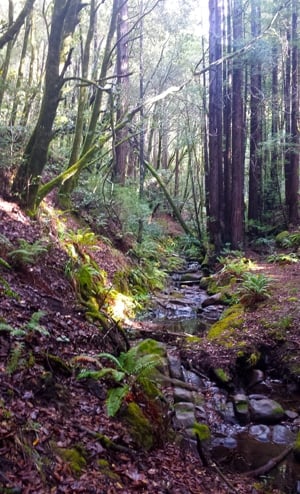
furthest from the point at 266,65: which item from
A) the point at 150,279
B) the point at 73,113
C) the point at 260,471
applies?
the point at 260,471

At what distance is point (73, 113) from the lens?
52.6ft

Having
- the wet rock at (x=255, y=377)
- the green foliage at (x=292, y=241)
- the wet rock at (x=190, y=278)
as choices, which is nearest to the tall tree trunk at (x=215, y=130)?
the wet rock at (x=190, y=278)

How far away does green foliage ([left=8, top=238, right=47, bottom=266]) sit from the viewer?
22.7ft

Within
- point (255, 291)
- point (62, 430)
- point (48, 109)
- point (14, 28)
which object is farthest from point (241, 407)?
point (14, 28)

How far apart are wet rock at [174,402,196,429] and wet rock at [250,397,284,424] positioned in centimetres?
95

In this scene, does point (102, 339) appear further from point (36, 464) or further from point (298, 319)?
point (298, 319)

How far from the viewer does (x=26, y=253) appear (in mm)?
6883

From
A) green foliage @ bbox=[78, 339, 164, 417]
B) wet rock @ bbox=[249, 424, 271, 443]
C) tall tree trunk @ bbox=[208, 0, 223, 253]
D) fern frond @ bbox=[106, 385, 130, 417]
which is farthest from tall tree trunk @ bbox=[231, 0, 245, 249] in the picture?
fern frond @ bbox=[106, 385, 130, 417]

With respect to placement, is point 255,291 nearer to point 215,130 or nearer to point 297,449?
point 297,449

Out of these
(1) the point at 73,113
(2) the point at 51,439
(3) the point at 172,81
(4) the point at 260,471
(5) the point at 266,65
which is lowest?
(4) the point at 260,471

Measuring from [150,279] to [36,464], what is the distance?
10.4m

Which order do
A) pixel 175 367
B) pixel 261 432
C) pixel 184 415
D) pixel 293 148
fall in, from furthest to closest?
pixel 293 148, pixel 175 367, pixel 261 432, pixel 184 415

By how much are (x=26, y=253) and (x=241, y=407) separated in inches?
159

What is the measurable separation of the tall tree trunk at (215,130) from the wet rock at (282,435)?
11777 millimetres
